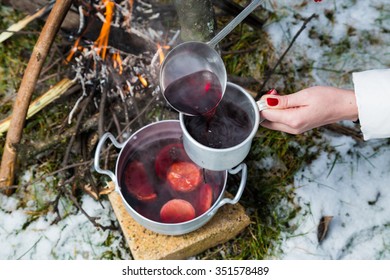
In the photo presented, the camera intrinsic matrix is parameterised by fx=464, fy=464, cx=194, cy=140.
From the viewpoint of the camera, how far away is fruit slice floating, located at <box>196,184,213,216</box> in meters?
2.04

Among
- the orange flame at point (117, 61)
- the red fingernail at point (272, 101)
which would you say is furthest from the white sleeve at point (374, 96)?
the orange flame at point (117, 61)

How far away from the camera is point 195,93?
173 centimetres

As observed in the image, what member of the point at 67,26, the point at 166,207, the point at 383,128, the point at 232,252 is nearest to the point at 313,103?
the point at 383,128

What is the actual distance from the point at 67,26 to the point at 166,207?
1089mm

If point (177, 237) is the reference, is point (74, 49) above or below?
above

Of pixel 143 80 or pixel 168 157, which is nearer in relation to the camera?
pixel 168 157

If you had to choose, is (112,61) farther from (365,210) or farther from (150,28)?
(365,210)

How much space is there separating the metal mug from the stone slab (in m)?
0.56

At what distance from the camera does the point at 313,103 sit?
1.74 metres

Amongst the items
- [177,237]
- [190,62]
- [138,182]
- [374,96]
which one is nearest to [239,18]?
[190,62]

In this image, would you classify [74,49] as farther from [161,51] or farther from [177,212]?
[177,212]

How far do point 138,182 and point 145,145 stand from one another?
6.9 inches
